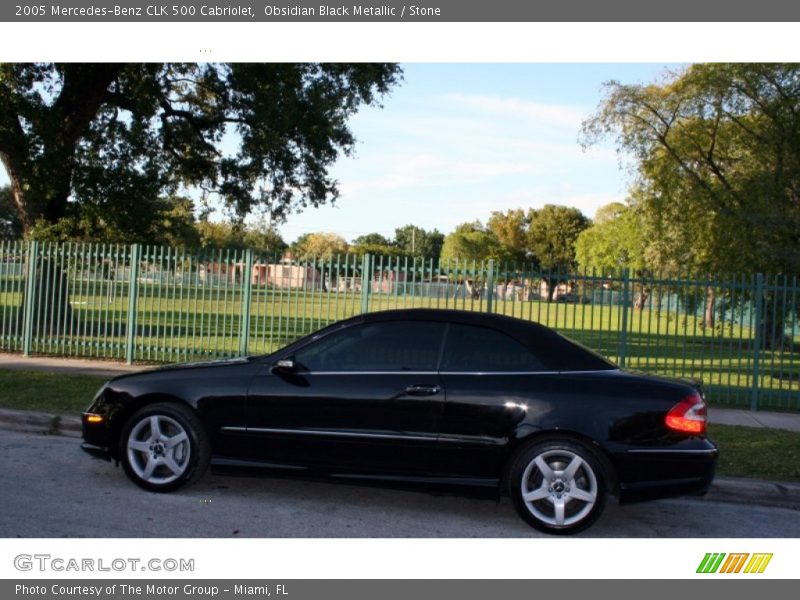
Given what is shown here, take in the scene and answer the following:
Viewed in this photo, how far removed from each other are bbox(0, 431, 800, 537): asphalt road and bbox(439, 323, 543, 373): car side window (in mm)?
904

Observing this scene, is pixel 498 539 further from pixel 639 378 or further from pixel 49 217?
pixel 49 217

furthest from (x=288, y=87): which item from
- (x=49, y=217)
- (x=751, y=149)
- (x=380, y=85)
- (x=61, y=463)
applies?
(x=751, y=149)

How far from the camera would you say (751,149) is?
20.2 metres

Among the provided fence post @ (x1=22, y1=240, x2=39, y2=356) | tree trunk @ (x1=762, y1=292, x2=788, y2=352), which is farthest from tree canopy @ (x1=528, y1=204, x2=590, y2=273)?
fence post @ (x1=22, y1=240, x2=39, y2=356)

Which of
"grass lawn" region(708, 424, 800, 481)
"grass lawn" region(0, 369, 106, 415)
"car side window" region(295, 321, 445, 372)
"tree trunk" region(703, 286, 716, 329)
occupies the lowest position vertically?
"grass lawn" region(0, 369, 106, 415)

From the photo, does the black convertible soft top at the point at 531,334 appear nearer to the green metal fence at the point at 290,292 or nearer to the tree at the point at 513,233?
the green metal fence at the point at 290,292

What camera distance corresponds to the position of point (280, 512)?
19.1 ft

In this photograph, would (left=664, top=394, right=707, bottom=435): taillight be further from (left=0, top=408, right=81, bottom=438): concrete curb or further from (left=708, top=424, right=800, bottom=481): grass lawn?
(left=0, top=408, right=81, bottom=438): concrete curb

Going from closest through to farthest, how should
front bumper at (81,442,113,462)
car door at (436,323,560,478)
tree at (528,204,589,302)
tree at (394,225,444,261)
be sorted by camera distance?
1. car door at (436,323,560,478)
2. front bumper at (81,442,113,462)
3. tree at (528,204,589,302)
4. tree at (394,225,444,261)

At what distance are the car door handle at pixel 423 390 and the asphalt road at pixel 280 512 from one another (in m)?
0.69

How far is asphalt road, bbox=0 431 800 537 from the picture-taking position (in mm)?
5355

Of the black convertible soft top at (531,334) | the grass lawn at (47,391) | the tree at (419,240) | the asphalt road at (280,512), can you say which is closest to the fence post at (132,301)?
the grass lawn at (47,391)

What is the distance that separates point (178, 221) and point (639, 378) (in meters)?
15.3

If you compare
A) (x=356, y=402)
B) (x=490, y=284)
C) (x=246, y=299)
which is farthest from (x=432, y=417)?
(x=246, y=299)
